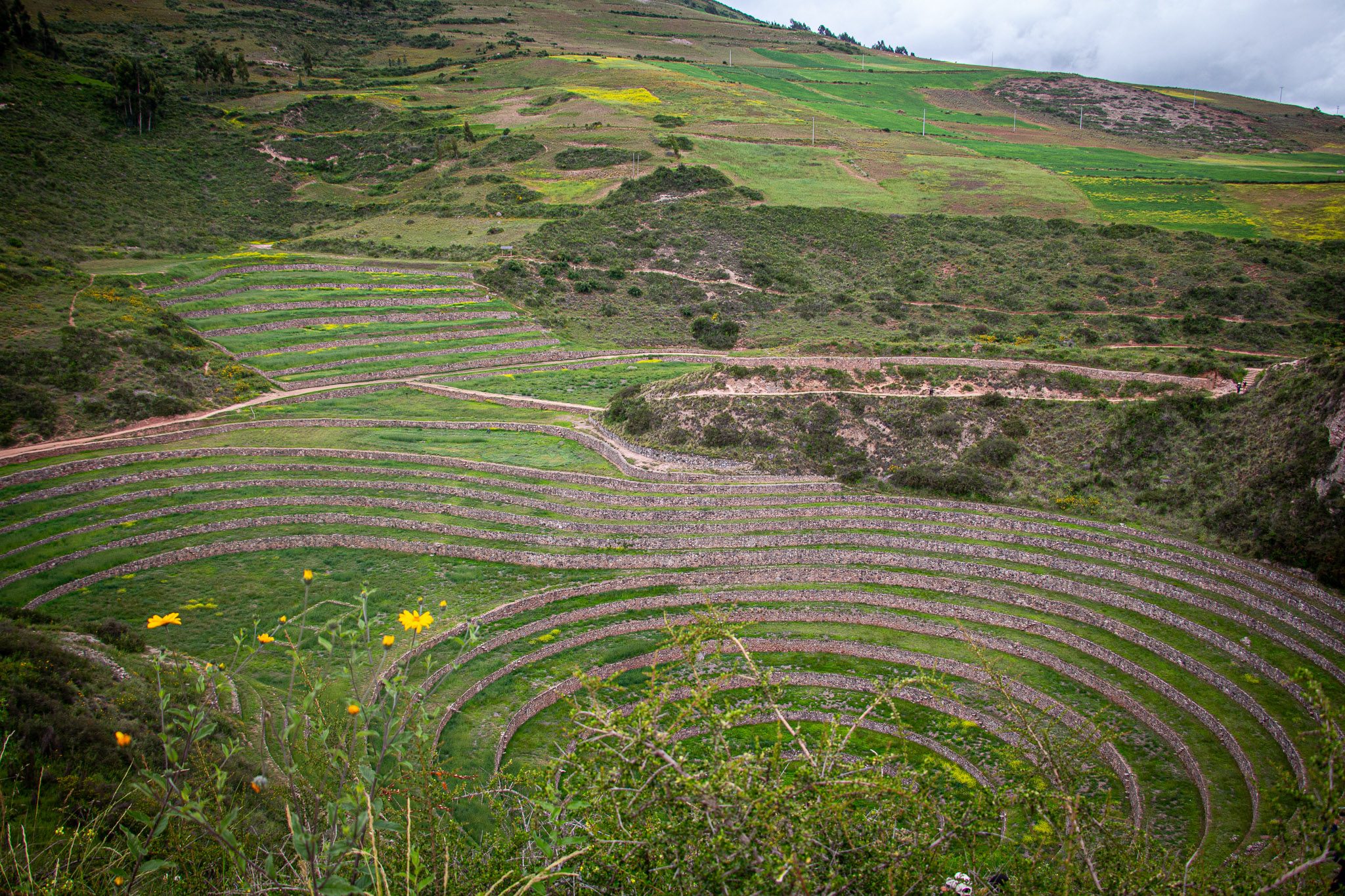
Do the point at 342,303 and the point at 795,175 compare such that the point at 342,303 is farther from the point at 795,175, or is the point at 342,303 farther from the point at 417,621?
the point at 795,175

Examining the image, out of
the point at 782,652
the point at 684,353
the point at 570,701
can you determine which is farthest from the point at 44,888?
the point at 684,353

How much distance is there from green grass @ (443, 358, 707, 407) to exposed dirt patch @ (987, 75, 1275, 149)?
107 meters

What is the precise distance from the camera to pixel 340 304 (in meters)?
58.8

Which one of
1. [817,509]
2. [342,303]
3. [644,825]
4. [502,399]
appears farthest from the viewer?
[342,303]

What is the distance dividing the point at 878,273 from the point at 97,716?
238ft

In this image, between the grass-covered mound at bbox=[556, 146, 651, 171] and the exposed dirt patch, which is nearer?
the grass-covered mound at bbox=[556, 146, 651, 171]

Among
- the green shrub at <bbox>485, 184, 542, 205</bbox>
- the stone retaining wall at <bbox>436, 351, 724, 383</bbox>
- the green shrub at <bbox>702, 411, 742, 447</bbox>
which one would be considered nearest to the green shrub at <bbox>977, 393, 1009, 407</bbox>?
the green shrub at <bbox>702, 411, 742, 447</bbox>

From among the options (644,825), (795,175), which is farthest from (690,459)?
(795,175)

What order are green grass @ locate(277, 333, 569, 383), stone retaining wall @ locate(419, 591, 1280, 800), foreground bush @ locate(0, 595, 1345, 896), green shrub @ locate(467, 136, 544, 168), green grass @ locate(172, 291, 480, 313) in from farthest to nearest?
green shrub @ locate(467, 136, 544, 168) < green grass @ locate(172, 291, 480, 313) < green grass @ locate(277, 333, 569, 383) < stone retaining wall @ locate(419, 591, 1280, 800) < foreground bush @ locate(0, 595, 1345, 896)

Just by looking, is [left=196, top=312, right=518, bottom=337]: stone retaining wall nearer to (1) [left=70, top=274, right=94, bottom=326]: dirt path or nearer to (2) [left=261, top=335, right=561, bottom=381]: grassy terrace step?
(2) [left=261, top=335, right=561, bottom=381]: grassy terrace step

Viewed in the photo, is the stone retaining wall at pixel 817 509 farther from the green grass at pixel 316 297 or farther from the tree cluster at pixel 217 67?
the tree cluster at pixel 217 67

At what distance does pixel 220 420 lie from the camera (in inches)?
1617

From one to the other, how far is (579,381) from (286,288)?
2833 cm

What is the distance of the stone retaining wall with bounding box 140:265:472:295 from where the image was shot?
Result: 56.4 m
